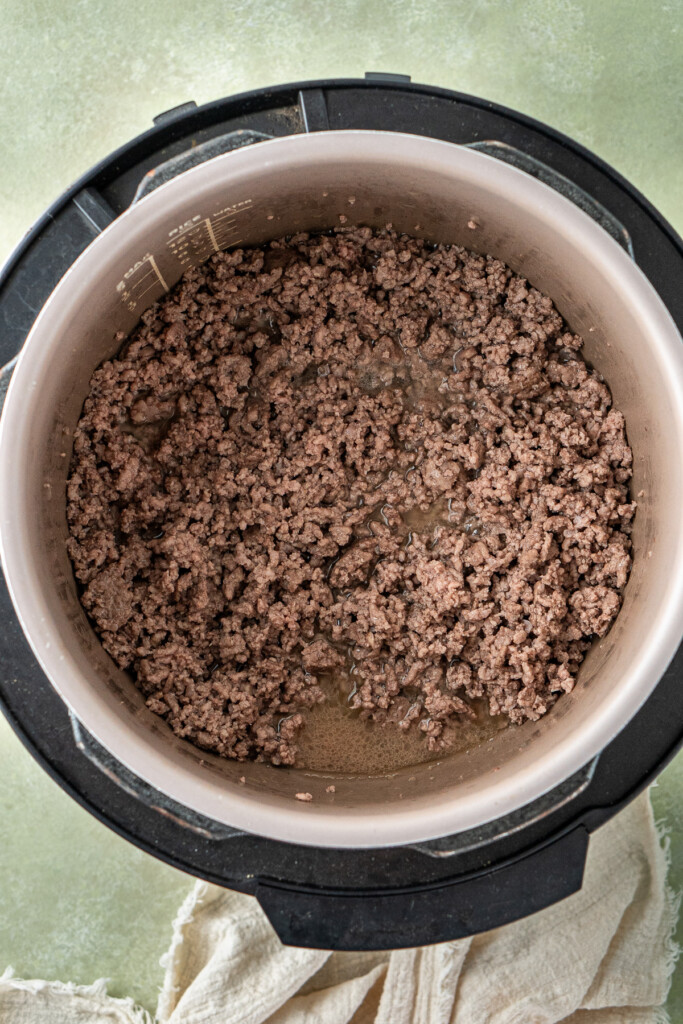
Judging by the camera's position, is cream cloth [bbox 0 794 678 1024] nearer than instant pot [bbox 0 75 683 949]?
No

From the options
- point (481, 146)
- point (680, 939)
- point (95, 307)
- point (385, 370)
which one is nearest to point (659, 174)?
point (481, 146)

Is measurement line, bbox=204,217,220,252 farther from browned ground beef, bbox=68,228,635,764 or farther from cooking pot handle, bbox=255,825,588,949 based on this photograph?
cooking pot handle, bbox=255,825,588,949

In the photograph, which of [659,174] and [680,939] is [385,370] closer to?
[659,174]

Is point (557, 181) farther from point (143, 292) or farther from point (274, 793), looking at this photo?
point (274, 793)

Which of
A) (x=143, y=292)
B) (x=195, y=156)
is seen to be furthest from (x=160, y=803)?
(x=195, y=156)

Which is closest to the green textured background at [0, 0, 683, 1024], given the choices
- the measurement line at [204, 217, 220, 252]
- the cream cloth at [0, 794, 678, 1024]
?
the cream cloth at [0, 794, 678, 1024]

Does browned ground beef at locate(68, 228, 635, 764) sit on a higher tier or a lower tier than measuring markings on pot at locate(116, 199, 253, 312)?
lower
